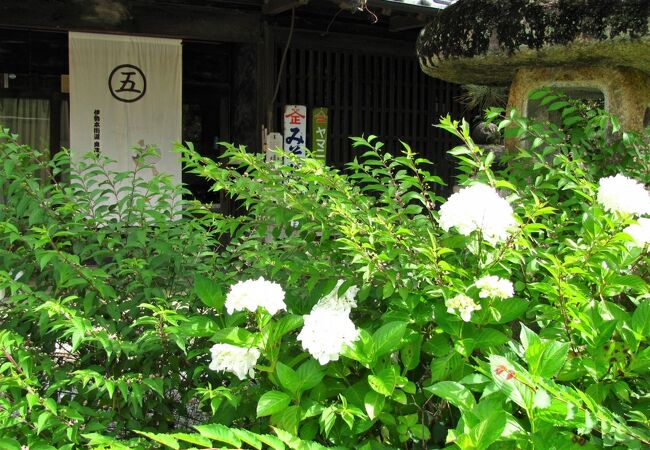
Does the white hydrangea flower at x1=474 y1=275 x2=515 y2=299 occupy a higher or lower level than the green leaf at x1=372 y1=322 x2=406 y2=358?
higher

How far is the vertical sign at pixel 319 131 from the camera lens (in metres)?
8.42

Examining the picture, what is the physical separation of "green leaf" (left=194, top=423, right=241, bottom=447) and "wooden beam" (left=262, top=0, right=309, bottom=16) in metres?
5.89

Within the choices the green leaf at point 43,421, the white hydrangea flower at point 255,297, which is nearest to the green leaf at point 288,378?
the white hydrangea flower at point 255,297

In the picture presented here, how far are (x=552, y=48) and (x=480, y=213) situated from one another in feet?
5.51

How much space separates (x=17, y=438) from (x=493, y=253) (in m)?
1.54

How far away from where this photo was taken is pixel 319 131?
27.7 ft

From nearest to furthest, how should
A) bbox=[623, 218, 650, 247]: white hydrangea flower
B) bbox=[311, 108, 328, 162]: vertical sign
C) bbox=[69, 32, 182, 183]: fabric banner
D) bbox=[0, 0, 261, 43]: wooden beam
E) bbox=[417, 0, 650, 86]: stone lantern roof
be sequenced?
bbox=[623, 218, 650, 247]: white hydrangea flower → bbox=[417, 0, 650, 86]: stone lantern roof → bbox=[0, 0, 261, 43]: wooden beam → bbox=[69, 32, 182, 183]: fabric banner → bbox=[311, 108, 328, 162]: vertical sign

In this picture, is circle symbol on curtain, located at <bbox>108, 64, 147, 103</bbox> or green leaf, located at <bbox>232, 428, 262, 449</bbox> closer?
green leaf, located at <bbox>232, 428, 262, 449</bbox>

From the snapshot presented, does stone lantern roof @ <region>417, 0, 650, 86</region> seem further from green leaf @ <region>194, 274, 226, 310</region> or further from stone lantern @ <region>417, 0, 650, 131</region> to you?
green leaf @ <region>194, 274, 226, 310</region>

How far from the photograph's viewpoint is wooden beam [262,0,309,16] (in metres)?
7.08

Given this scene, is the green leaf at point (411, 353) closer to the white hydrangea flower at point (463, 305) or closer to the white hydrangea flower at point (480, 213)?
the white hydrangea flower at point (463, 305)

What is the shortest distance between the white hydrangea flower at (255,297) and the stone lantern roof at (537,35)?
6.72ft

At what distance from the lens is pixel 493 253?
212 cm

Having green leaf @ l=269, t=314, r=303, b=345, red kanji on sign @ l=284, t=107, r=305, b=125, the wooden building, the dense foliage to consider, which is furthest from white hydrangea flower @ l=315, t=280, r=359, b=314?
red kanji on sign @ l=284, t=107, r=305, b=125
